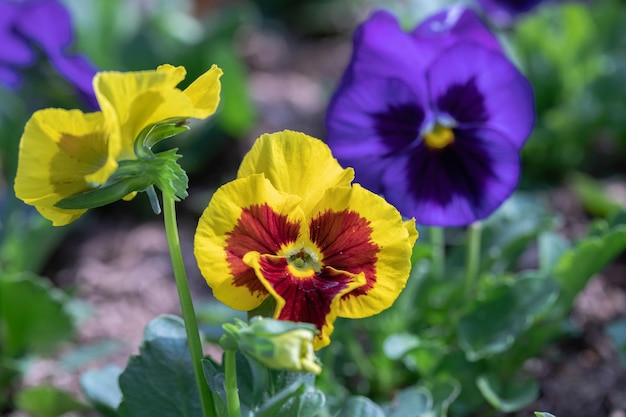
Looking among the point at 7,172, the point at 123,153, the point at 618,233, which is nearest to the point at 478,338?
the point at 618,233

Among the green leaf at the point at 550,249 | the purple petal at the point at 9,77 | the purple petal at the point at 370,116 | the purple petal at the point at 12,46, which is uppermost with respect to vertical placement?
the purple petal at the point at 12,46

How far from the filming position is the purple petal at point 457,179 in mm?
1409

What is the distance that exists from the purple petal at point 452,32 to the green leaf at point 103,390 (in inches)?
28.4

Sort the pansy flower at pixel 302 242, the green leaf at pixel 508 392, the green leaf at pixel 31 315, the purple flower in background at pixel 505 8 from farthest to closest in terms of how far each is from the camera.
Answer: the purple flower in background at pixel 505 8 → the green leaf at pixel 31 315 → the green leaf at pixel 508 392 → the pansy flower at pixel 302 242

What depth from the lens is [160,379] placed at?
129 centimetres

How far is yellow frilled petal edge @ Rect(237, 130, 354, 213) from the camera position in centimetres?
109

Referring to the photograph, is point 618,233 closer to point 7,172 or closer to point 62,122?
point 62,122

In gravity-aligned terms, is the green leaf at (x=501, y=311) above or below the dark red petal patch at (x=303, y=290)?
below

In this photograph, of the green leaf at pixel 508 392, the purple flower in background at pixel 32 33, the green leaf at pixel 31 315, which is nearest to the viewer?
the green leaf at pixel 508 392

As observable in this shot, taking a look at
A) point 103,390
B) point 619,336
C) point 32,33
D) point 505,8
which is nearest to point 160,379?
point 103,390

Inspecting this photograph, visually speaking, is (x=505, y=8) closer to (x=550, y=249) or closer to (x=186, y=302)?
(x=550, y=249)

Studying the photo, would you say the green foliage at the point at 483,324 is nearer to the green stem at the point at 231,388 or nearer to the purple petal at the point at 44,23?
the green stem at the point at 231,388

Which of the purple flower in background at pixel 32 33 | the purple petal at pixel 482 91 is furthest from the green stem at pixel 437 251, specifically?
the purple flower in background at pixel 32 33

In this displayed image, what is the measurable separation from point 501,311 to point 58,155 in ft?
2.74
